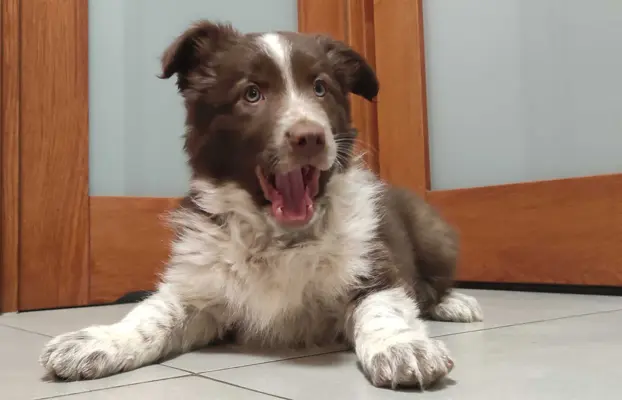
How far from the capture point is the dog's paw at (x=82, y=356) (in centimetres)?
153

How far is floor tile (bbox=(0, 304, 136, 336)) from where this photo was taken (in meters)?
2.37

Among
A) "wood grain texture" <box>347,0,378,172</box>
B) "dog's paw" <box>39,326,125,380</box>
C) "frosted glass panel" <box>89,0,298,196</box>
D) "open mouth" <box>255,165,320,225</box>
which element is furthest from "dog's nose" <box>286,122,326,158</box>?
"wood grain texture" <box>347,0,378,172</box>

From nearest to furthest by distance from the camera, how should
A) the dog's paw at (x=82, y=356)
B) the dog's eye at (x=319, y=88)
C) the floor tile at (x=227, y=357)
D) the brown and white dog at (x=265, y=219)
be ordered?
the dog's paw at (x=82, y=356), the floor tile at (x=227, y=357), the brown and white dog at (x=265, y=219), the dog's eye at (x=319, y=88)

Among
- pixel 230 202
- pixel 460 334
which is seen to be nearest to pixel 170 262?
pixel 230 202

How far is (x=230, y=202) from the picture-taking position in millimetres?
1918

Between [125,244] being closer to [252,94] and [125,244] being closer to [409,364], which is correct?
[252,94]

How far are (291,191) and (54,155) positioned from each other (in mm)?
1568

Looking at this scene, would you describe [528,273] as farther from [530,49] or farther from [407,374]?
[407,374]

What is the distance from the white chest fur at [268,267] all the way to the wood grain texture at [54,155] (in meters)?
1.22

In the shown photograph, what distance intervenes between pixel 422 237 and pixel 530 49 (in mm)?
1122

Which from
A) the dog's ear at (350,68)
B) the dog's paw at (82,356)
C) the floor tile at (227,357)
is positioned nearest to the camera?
the dog's paw at (82,356)

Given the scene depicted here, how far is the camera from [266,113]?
1.81 meters

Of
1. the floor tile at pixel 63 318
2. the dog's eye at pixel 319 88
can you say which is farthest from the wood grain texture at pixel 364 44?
the dog's eye at pixel 319 88

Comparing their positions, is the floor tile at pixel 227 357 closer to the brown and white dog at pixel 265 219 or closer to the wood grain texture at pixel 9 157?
the brown and white dog at pixel 265 219
